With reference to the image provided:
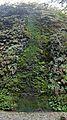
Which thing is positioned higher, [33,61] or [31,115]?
[33,61]

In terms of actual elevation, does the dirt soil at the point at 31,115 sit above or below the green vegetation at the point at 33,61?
below

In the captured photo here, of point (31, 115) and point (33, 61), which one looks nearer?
point (31, 115)

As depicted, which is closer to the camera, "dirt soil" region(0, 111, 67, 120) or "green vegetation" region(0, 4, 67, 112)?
"dirt soil" region(0, 111, 67, 120)

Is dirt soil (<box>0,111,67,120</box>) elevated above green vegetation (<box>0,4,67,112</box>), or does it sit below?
below

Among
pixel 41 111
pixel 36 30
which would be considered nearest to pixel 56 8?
pixel 36 30

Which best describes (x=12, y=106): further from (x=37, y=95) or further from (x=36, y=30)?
(x=36, y=30)

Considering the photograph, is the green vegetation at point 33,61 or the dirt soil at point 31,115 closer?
the dirt soil at point 31,115

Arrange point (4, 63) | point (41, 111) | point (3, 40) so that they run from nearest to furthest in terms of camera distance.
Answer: point (41, 111), point (4, 63), point (3, 40)

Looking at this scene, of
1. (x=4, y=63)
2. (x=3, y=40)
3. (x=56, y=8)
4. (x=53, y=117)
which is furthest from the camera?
(x=56, y=8)
